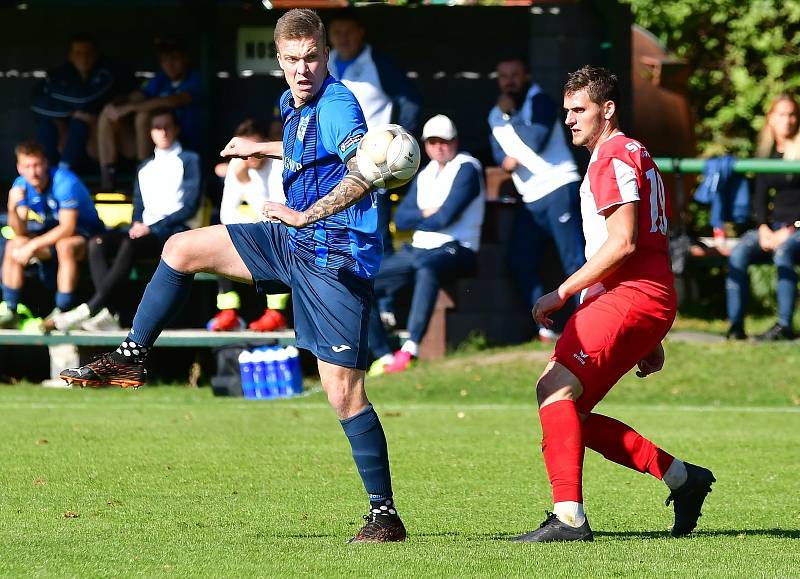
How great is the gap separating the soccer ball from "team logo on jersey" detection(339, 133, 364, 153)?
0.11 ft

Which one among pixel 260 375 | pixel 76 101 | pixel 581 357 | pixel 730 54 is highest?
pixel 730 54

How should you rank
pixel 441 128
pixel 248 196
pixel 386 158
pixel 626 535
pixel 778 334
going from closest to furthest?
pixel 386 158 → pixel 626 535 → pixel 441 128 → pixel 778 334 → pixel 248 196

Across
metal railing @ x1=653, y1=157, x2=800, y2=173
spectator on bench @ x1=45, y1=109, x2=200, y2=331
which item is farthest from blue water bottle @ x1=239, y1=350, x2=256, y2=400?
metal railing @ x1=653, y1=157, x2=800, y2=173

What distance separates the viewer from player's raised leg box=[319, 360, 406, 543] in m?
6.61

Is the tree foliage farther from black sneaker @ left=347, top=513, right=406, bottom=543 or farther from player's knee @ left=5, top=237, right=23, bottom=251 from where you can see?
black sneaker @ left=347, top=513, right=406, bottom=543

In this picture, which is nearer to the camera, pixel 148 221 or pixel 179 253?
pixel 179 253

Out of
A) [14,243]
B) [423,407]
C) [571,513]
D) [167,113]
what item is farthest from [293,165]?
[14,243]

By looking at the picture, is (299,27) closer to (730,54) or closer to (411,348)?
(411,348)

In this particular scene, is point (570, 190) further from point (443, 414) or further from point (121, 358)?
point (121, 358)

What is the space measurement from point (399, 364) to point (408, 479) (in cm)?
556

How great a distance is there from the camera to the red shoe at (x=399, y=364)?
1429 cm

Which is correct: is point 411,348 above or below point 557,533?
below

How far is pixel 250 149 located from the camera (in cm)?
703

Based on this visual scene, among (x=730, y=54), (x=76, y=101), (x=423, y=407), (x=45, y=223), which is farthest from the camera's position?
(x=730, y=54)
